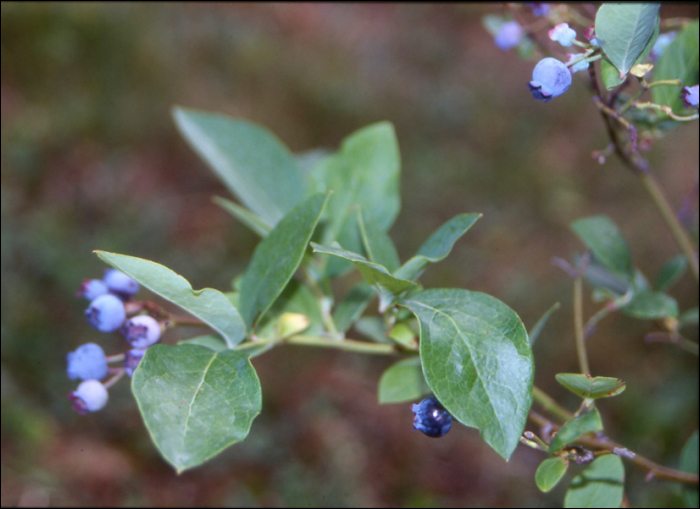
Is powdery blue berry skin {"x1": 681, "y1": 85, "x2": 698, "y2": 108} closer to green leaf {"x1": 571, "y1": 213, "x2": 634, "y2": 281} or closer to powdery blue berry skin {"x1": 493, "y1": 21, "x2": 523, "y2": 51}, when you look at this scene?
green leaf {"x1": 571, "y1": 213, "x2": 634, "y2": 281}

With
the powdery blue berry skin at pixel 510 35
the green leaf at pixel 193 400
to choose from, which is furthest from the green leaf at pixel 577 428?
the powdery blue berry skin at pixel 510 35

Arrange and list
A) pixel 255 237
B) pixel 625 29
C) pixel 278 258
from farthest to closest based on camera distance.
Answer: pixel 255 237 → pixel 278 258 → pixel 625 29

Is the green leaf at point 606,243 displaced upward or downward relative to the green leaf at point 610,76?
downward

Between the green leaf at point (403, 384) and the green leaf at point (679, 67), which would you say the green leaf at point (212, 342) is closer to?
the green leaf at point (403, 384)

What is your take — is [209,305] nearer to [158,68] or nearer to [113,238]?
[113,238]

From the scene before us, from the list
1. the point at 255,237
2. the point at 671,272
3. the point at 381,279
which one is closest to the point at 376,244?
the point at 381,279

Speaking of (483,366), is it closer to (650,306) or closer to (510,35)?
(650,306)
